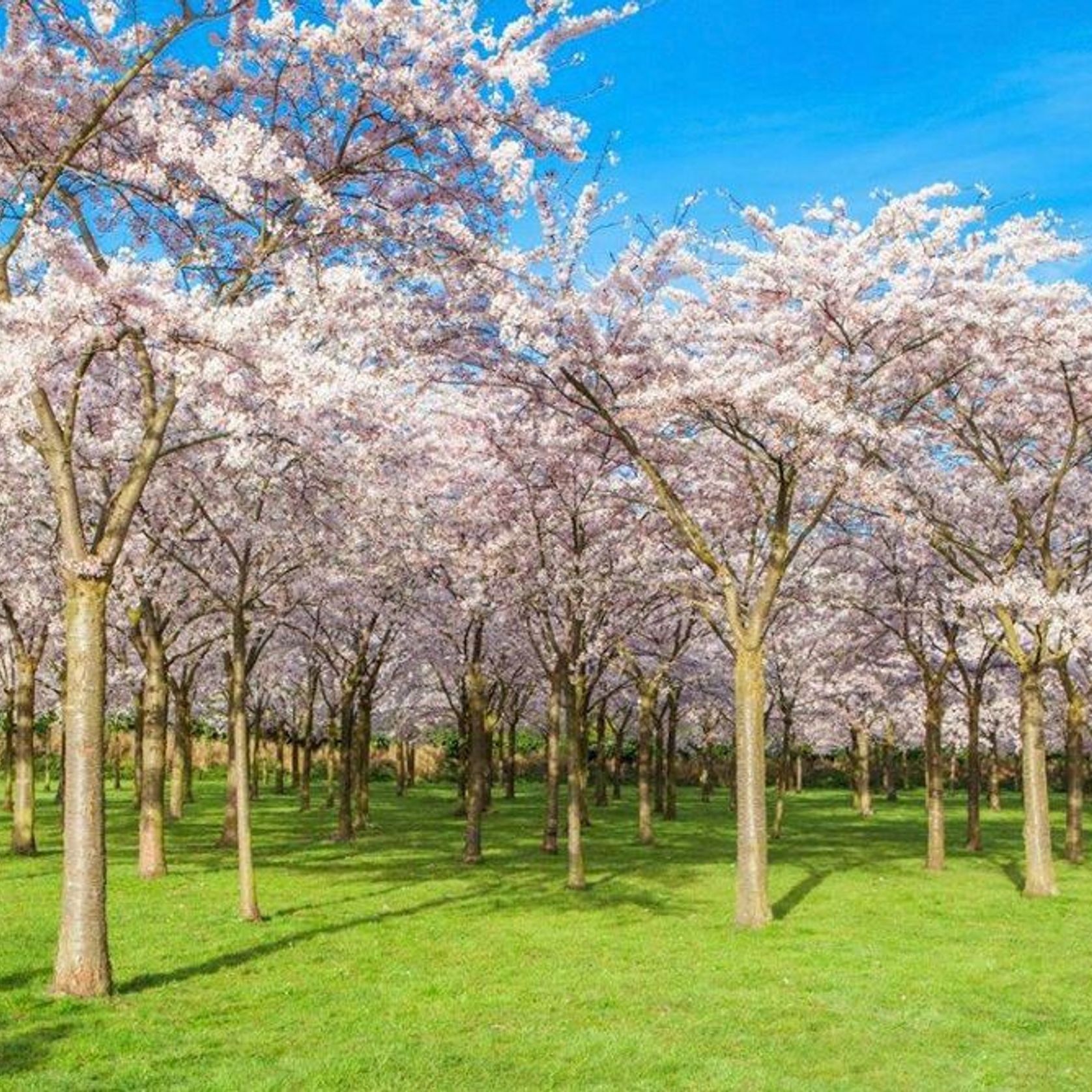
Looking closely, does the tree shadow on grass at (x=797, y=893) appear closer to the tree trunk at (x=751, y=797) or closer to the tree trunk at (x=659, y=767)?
the tree trunk at (x=751, y=797)

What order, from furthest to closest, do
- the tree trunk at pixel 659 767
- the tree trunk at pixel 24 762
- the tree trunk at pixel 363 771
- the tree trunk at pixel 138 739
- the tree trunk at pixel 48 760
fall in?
the tree trunk at pixel 48 760 < the tree trunk at pixel 659 767 < the tree trunk at pixel 138 739 < the tree trunk at pixel 363 771 < the tree trunk at pixel 24 762

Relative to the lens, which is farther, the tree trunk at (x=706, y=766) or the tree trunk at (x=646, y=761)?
the tree trunk at (x=706, y=766)

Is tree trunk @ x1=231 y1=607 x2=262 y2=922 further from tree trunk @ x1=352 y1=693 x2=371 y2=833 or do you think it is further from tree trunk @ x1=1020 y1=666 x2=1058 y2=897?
tree trunk @ x1=352 y1=693 x2=371 y2=833

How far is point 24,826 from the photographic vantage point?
93.8 feet

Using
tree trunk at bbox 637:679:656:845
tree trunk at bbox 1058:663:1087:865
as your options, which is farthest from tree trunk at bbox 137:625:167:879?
tree trunk at bbox 1058:663:1087:865

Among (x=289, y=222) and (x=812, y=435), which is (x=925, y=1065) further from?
(x=289, y=222)

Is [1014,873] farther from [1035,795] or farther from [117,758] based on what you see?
[117,758]

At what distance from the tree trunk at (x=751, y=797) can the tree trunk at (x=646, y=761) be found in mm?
14652

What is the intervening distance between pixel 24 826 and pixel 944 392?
23.3 metres

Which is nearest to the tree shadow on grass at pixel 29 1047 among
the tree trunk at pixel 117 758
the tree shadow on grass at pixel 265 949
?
the tree shadow on grass at pixel 265 949

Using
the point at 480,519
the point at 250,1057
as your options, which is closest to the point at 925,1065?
the point at 250,1057

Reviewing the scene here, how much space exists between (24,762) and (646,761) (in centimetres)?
1691

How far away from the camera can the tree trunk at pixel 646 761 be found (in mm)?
34688

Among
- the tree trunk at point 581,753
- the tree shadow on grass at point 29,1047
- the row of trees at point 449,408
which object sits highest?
the row of trees at point 449,408
